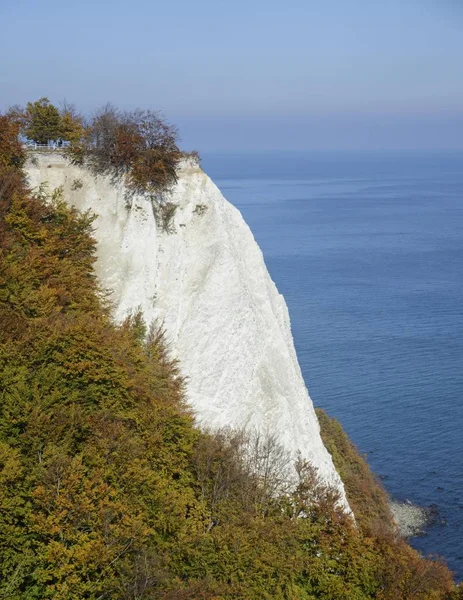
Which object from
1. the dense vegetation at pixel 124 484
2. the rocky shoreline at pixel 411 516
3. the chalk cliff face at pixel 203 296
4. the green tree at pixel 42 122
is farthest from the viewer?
the rocky shoreline at pixel 411 516

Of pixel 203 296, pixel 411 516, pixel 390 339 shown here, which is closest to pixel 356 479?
pixel 411 516

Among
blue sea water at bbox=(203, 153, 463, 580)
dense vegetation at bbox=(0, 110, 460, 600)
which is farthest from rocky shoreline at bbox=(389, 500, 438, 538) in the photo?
dense vegetation at bbox=(0, 110, 460, 600)

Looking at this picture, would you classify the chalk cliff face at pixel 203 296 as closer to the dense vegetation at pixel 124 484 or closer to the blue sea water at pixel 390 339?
the dense vegetation at pixel 124 484

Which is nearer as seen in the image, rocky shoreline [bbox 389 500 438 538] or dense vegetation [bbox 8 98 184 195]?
dense vegetation [bbox 8 98 184 195]

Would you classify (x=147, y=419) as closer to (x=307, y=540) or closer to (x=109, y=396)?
(x=109, y=396)

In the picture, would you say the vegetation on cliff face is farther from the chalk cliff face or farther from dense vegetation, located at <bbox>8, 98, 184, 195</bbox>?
dense vegetation, located at <bbox>8, 98, 184, 195</bbox>

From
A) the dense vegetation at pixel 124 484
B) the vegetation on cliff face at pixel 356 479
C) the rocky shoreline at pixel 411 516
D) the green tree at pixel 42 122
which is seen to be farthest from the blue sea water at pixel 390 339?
the green tree at pixel 42 122

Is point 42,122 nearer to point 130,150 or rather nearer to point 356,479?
point 130,150
